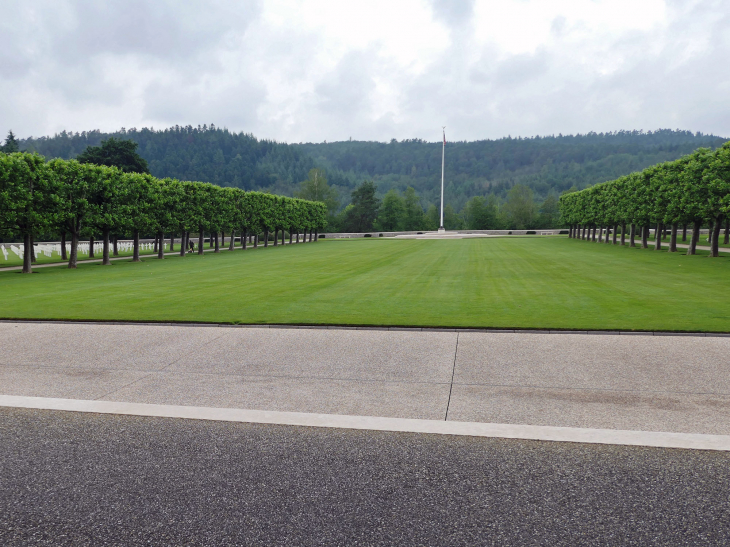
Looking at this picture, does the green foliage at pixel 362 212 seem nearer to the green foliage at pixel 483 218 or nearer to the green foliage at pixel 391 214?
the green foliage at pixel 391 214

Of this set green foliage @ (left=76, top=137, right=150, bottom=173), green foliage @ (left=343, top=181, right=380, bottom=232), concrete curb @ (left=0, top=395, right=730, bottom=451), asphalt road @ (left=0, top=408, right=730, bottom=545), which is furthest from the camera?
green foliage @ (left=343, top=181, right=380, bottom=232)

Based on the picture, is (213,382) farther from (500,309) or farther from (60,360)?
(500,309)

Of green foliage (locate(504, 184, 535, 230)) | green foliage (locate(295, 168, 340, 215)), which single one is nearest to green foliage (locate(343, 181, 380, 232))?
green foliage (locate(295, 168, 340, 215))

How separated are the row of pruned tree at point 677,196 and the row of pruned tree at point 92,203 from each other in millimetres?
39648

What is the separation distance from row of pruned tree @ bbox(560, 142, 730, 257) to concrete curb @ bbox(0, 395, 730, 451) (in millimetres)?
30925

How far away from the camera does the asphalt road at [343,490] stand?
3939mm

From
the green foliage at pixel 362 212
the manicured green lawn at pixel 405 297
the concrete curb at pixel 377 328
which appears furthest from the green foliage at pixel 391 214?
the concrete curb at pixel 377 328

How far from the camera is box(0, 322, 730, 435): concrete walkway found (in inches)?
259

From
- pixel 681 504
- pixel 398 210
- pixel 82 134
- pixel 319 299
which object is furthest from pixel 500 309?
pixel 82 134

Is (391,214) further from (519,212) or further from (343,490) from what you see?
(343,490)

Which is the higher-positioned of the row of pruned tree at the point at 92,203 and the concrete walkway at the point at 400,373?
the row of pruned tree at the point at 92,203

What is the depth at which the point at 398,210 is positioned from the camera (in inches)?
5118

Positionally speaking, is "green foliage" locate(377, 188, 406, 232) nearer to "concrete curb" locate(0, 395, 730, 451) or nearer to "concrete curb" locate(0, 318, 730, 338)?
"concrete curb" locate(0, 318, 730, 338)

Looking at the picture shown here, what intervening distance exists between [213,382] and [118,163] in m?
80.0
